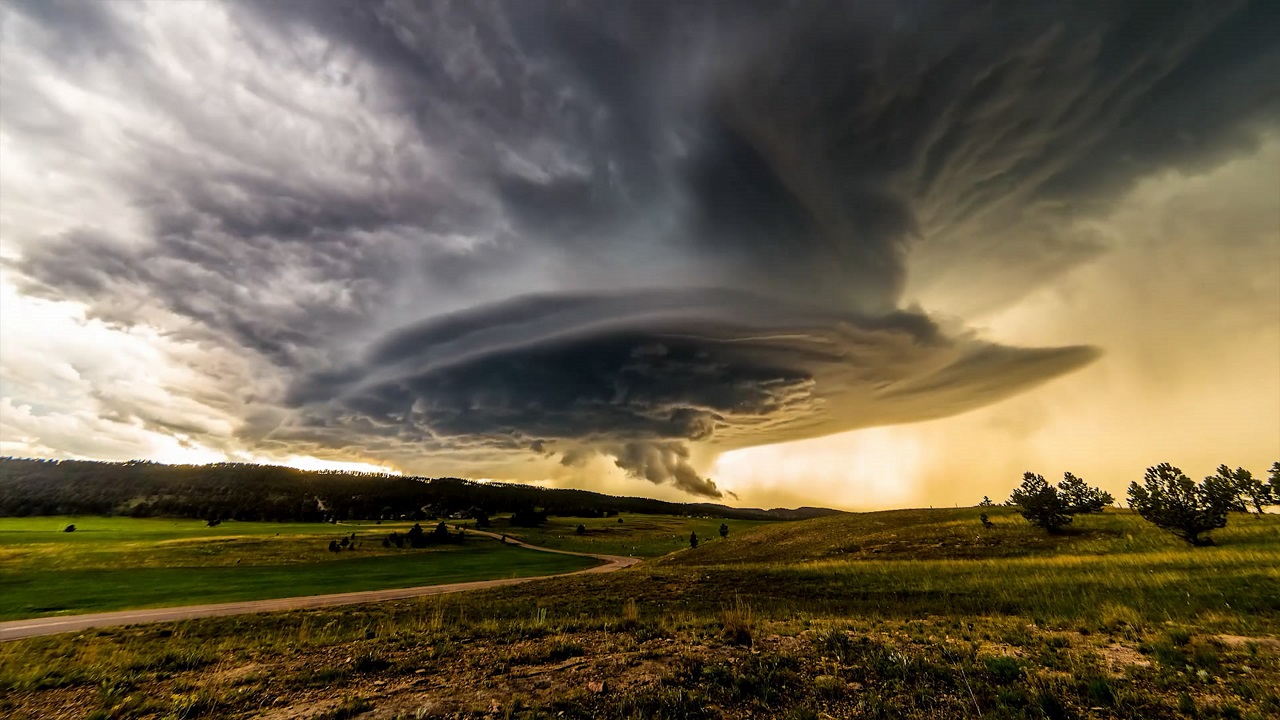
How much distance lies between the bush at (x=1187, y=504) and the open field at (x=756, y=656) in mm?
4284

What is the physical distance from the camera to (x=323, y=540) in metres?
88.0

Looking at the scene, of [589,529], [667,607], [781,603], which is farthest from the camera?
[589,529]

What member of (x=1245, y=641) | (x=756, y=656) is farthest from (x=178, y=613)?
(x=1245, y=641)

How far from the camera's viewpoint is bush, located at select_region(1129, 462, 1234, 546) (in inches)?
1305

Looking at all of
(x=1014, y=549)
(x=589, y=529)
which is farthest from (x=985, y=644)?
(x=589, y=529)

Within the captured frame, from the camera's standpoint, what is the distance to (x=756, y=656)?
1345 cm

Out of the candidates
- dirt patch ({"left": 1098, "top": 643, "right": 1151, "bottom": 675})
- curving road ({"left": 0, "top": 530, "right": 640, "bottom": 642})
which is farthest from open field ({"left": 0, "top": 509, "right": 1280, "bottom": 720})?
curving road ({"left": 0, "top": 530, "right": 640, "bottom": 642})

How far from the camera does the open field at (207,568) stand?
42219 millimetres

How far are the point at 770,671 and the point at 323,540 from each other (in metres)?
103

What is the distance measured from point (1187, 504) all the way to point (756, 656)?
42.6 metres

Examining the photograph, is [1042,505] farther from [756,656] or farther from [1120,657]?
[756,656]

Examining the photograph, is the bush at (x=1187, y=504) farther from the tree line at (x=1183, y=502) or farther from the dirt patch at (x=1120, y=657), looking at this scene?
the dirt patch at (x=1120, y=657)

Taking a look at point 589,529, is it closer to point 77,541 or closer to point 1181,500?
point 77,541

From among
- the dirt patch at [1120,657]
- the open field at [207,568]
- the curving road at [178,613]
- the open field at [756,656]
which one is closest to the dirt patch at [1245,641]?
the open field at [756,656]
